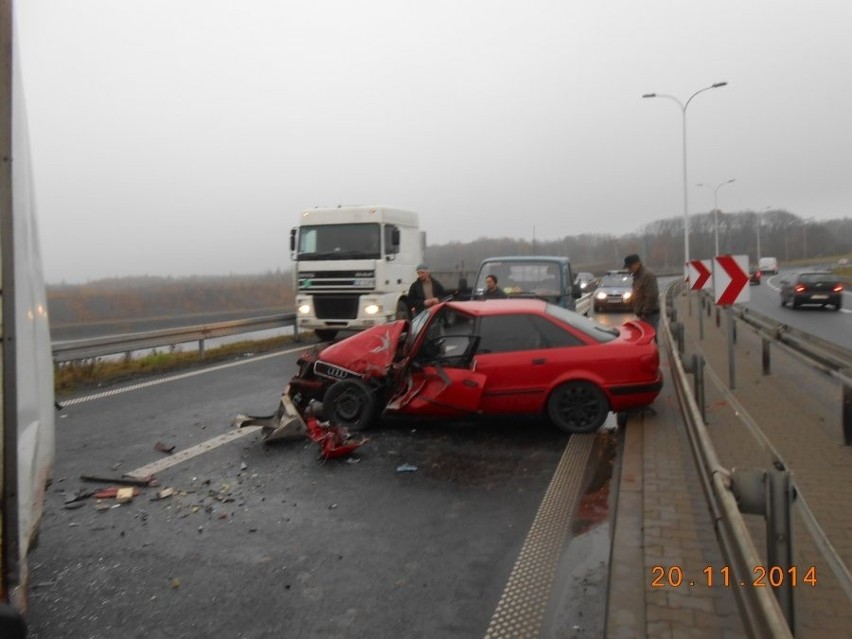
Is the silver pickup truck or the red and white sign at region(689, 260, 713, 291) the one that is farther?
the red and white sign at region(689, 260, 713, 291)

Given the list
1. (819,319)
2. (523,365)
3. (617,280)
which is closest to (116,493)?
(523,365)

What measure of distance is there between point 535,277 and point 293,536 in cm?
918

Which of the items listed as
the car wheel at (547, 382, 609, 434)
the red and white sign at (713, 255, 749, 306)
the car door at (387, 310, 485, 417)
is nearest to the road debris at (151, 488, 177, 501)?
the car door at (387, 310, 485, 417)

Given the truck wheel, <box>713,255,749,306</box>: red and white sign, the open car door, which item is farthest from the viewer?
the truck wheel

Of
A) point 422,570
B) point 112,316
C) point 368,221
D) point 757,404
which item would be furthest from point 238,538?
point 112,316

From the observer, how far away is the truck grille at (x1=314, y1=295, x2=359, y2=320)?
53.1 feet

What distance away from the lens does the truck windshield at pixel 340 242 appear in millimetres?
16203

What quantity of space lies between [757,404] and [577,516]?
4.59 metres

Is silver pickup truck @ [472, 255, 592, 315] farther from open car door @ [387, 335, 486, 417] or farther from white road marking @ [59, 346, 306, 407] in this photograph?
open car door @ [387, 335, 486, 417]

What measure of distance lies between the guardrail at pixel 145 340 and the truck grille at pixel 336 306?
1.45m

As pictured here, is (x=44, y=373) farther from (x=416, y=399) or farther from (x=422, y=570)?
(x=416, y=399)

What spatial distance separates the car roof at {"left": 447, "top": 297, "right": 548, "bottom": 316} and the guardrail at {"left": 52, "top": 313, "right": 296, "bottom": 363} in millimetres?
6622

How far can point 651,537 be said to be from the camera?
452cm

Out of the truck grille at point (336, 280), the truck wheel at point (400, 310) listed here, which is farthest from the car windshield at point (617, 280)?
the truck grille at point (336, 280)
